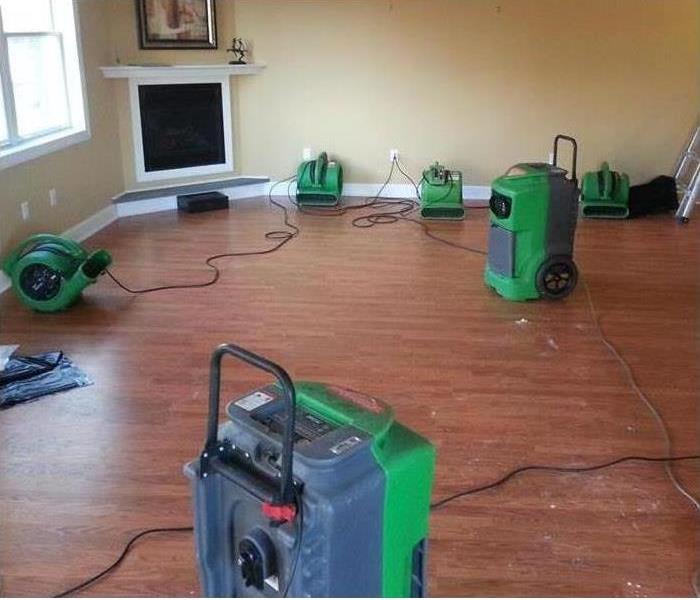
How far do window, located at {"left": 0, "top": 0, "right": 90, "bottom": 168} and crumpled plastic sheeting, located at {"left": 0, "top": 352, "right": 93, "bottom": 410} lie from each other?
150 cm

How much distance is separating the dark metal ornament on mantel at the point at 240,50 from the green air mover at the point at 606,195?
10.0 feet

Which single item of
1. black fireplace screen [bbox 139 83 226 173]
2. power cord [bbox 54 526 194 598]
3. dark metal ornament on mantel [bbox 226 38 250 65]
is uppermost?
dark metal ornament on mantel [bbox 226 38 250 65]

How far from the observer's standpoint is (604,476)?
264cm

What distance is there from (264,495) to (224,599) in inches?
14.2

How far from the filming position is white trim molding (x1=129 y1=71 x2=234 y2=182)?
20.4 feet

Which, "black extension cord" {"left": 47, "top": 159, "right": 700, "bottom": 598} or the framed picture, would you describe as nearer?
"black extension cord" {"left": 47, "top": 159, "right": 700, "bottom": 598}

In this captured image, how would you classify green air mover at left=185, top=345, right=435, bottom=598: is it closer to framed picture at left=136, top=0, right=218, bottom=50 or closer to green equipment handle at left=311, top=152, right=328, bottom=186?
green equipment handle at left=311, top=152, right=328, bottom=186

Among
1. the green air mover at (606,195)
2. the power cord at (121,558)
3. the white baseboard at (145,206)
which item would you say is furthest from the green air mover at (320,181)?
the power cord at (121,558)

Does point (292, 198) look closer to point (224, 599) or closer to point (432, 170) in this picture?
point (432, 170)

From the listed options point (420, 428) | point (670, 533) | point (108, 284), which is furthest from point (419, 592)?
point (108, 284)

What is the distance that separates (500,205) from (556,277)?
0.52m

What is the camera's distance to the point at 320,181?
659cm

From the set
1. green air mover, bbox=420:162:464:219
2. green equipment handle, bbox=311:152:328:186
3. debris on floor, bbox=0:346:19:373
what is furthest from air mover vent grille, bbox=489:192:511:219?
green equipment handle, bbox=311:152:328:186

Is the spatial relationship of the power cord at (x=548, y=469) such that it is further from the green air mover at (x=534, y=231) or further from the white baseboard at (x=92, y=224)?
the white baseboard at (x=92, y=224)
